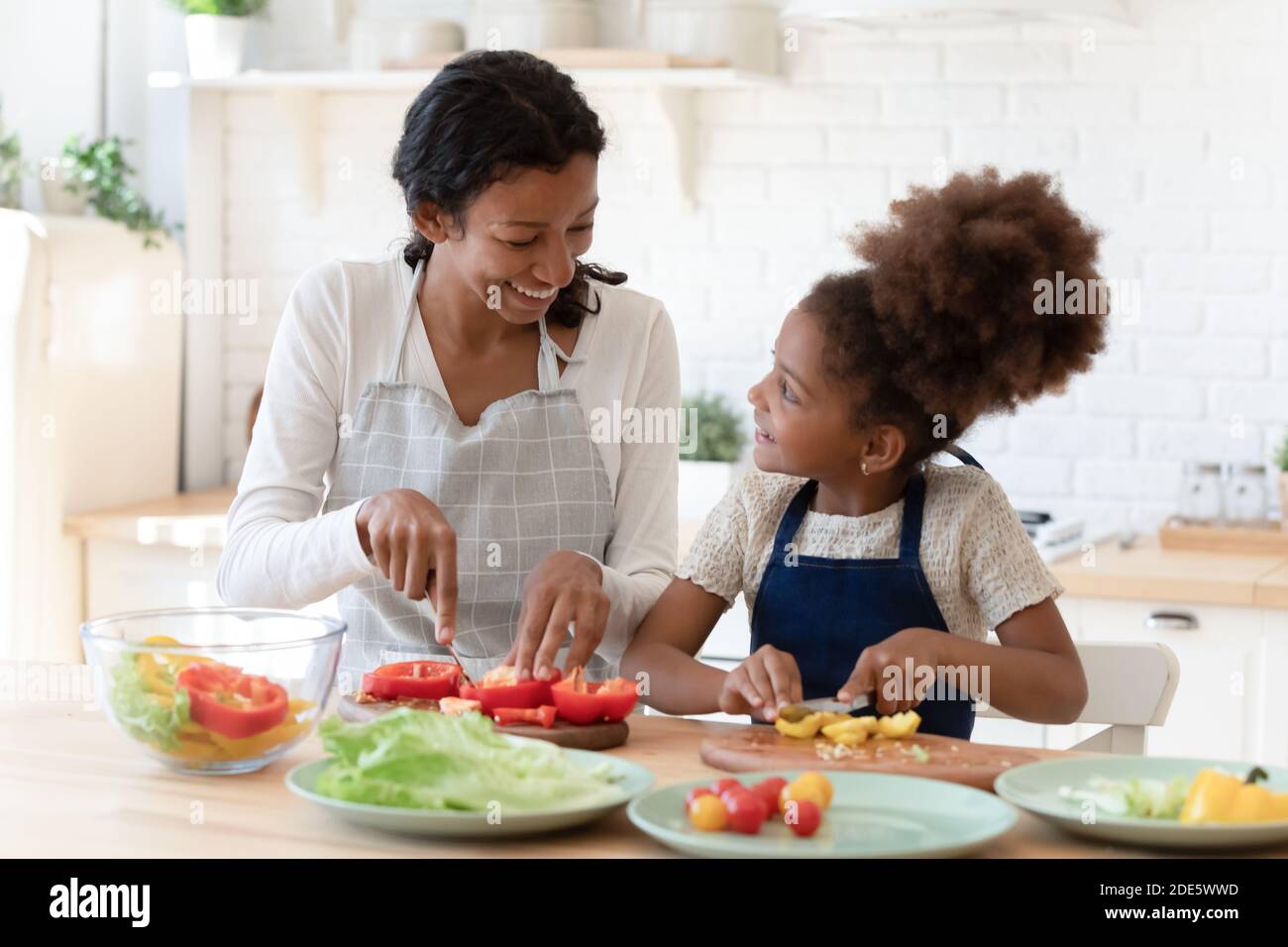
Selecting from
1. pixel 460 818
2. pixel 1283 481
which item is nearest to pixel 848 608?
pixel 460 818

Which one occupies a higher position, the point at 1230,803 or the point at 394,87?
the point at 394,87

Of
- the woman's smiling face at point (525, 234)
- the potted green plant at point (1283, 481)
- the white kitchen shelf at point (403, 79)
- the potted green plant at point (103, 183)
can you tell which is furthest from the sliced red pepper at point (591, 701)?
the potted green plant at point (103, 183)

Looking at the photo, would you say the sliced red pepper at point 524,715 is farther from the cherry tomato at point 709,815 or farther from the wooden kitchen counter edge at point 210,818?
the cherry tomato at point 709,815

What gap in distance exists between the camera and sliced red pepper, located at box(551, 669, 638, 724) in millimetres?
1396

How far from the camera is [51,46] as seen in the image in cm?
349

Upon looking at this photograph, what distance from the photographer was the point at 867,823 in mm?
1135

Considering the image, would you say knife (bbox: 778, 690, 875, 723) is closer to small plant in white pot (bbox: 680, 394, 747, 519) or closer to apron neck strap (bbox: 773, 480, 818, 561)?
apron neck strap (bbox: 773, 480, 818, 561)

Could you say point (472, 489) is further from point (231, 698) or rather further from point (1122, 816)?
point (1122, 816)

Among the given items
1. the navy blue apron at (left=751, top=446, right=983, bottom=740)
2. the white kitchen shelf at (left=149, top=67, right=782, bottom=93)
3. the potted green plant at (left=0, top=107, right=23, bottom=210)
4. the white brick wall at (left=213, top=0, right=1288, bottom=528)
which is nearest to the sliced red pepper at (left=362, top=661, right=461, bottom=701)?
the navy blue apron at (left=751, top=446, right=983, bottom=740)

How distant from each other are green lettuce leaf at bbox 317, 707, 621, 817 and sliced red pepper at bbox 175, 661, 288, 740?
0.31ft

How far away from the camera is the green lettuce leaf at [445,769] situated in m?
1.12

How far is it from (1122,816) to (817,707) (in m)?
0.36

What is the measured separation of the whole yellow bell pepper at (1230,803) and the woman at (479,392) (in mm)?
730
